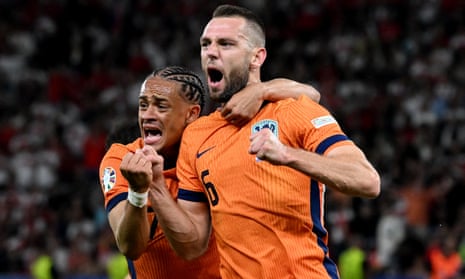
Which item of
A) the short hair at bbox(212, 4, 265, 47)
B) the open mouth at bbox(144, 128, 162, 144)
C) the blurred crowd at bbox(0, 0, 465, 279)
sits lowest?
the blurred crowd at bbox(0, 0, 465, 279)

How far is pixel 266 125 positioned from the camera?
15.8 ft

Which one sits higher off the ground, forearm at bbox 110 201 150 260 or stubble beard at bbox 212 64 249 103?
stubble beard at bbox 212 64 249 103

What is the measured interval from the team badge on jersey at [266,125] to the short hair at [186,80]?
77 centimetres

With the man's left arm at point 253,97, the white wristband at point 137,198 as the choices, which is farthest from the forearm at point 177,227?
the man's left arm at point 253,97

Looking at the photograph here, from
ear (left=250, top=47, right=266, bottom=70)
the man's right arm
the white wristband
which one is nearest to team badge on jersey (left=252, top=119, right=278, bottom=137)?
ear (left=250, top=47, right=266, bottom=70)

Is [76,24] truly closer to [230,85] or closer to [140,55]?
[140,55]

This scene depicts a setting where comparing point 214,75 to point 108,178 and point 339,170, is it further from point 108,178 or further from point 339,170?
point 339,170

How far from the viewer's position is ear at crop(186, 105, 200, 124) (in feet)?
18.1

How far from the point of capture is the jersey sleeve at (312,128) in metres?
4.54

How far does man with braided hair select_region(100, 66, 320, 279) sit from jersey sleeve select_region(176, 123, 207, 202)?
191mm

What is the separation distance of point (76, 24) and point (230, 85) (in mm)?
15845

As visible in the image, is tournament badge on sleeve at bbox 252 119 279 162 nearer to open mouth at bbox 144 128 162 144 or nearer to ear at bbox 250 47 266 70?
ear at bbox 250 47 266 70

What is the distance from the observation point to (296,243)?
15.1ft

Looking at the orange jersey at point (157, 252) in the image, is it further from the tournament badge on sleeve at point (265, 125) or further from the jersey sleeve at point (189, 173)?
the tournament badge on sleeve at point (265, 125)
